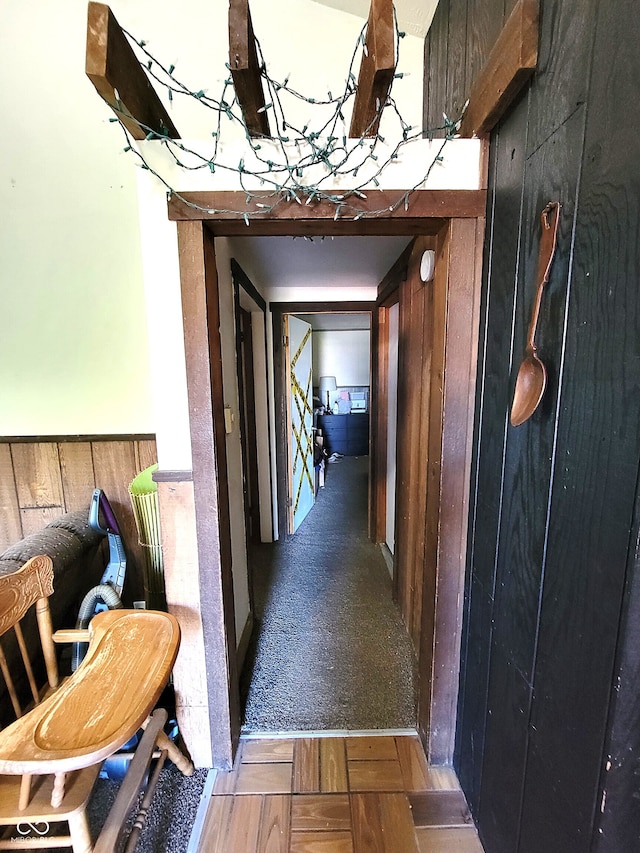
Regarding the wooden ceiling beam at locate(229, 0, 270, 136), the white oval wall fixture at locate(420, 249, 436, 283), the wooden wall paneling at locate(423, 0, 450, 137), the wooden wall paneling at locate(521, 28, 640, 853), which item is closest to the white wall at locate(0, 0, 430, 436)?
the wooden wall paneling at locate(423, 0, 450, 137)

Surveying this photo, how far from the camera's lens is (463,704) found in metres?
1.16

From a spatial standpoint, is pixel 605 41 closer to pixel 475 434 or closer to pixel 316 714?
pixel 475 434

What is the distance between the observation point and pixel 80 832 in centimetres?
83

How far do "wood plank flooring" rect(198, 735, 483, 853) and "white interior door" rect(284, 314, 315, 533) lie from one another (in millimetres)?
1810

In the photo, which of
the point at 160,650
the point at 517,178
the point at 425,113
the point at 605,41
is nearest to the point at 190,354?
the point at 160,650

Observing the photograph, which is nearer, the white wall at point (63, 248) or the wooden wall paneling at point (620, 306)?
the wooden wall paneling at point (620, 306)

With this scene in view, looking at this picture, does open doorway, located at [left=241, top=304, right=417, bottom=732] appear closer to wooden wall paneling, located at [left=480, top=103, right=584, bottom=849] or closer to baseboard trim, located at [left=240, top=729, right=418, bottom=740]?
baseboard trim, located at [left=240, top=729, right=418, bottom=740]

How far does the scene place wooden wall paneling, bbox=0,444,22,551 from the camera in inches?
70.7

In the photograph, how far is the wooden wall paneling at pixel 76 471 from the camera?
71.2 inches

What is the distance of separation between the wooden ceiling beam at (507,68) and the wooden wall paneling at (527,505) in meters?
0.17

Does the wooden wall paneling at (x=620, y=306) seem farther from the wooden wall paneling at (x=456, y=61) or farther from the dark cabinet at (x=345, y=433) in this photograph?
the dark cabinet at (x=345, y=433)

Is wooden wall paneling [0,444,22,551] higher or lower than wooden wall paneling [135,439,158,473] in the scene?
lower

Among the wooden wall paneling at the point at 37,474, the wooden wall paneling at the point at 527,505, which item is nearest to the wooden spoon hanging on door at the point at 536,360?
the wooden wall paneling at the point at 527,505

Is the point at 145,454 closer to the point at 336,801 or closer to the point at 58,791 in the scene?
the point at 58,791
